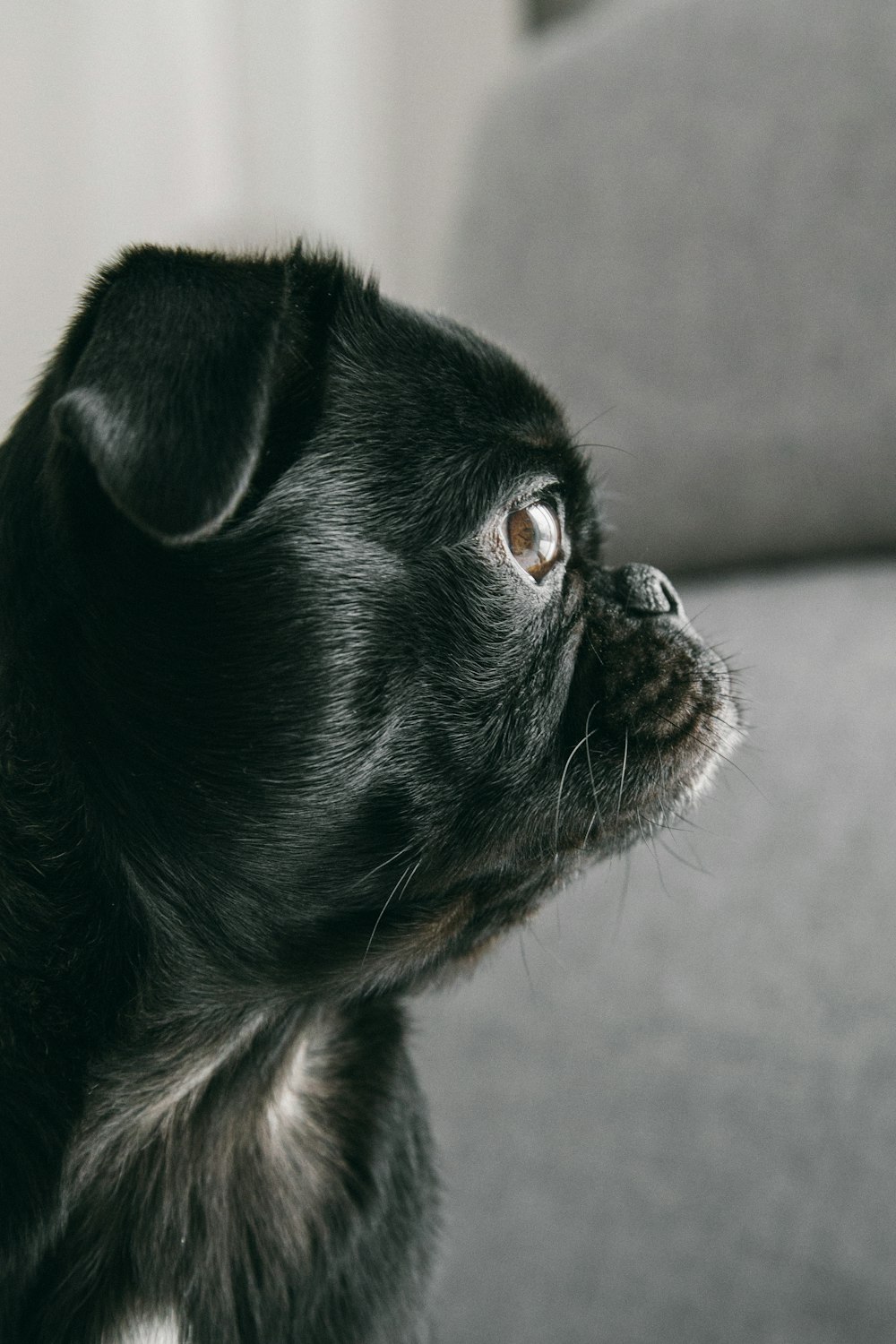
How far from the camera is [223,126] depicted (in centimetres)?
265

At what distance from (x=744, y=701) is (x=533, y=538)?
0.80 feet

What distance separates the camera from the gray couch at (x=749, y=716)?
1053 mm

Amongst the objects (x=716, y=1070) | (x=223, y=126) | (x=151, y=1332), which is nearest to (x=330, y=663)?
(x=151, y=1332)

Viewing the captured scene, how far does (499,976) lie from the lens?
4.20 feet

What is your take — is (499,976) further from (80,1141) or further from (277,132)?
(277,132)

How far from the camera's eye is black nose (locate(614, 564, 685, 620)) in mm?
840

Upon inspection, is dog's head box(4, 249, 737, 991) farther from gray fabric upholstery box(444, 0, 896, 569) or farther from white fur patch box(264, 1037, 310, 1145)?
gray fabric upholstery box(444, 0, 896, 569)

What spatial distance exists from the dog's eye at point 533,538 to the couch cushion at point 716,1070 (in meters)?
0.30

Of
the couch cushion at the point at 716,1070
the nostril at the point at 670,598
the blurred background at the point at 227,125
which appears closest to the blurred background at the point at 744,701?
the couch cushion at the point at 716,1070

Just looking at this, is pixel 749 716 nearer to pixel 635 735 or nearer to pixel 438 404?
pixel 635 735

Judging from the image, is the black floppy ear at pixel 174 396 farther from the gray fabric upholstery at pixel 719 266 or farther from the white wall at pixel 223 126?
the white wall at pixel 223 126

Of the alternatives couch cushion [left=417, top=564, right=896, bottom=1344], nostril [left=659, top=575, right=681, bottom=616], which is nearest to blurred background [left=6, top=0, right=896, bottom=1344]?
couch cushion [left=417, top=564, right=896, bottom=1344]

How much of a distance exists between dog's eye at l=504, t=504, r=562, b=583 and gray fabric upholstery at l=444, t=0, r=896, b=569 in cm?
55

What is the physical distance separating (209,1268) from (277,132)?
2.39 meters
